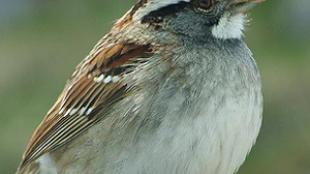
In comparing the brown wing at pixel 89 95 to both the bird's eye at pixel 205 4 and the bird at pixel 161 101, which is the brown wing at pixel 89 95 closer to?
the bird at pixel 161 101

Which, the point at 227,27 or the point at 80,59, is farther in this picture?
the point at 80,59

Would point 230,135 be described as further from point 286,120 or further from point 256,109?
point 286,120

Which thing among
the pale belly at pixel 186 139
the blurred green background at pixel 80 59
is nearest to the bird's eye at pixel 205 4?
the pale belly at pixel 186 139

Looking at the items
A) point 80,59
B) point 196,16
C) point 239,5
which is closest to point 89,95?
point 196,16

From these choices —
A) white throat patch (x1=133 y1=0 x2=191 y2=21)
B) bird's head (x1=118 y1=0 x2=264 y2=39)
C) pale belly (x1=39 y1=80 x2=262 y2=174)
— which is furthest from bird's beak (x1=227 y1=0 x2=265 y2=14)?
pale belly (x1=39 y1=80 x2=262 y2=174)

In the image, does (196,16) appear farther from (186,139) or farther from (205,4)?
(186,139)

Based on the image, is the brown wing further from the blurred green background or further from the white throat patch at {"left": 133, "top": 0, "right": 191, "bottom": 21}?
the blurred green background
